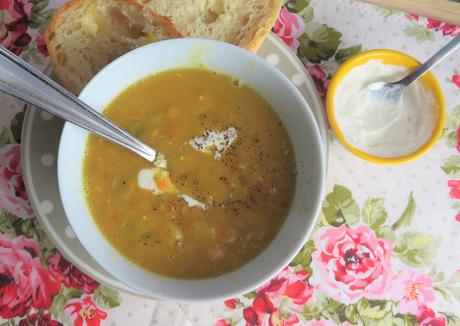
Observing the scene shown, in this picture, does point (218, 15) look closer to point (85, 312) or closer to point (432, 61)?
point (432, 61)

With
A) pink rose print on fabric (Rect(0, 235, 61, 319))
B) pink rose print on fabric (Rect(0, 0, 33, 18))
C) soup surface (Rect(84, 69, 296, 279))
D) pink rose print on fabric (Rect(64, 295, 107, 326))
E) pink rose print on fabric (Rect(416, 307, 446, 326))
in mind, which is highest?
pink rose print on fabric (Rect(0, 0, 33, 18))

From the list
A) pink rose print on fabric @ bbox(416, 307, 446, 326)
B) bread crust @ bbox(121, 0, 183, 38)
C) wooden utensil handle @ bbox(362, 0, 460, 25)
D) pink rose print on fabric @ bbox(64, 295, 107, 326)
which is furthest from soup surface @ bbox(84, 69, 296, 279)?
wooden utensil handle @ bbox(362, 0, 460, 25)

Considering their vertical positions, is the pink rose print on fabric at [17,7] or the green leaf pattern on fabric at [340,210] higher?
the pink rose print on fabric at [17,7]

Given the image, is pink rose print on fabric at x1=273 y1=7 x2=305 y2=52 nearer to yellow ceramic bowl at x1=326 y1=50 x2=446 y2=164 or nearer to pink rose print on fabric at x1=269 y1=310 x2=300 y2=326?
yellow ceramic bowl at x1=326 y1=50 x2=446 y2=164

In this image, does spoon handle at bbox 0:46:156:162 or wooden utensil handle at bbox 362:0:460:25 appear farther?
wooden utensil handle at bbox 362:0:460:25

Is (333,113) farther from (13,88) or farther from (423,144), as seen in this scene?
(13,88)

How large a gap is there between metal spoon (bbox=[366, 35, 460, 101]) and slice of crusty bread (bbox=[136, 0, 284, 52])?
0.50m

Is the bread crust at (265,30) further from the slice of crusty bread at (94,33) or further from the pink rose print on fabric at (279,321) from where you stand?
the pink rose print on fabric at (279,321)

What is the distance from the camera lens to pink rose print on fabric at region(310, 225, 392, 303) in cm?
204

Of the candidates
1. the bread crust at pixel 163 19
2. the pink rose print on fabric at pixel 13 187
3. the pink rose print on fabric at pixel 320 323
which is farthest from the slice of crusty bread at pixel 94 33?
the pink rose print on fabric at pixel 320 323

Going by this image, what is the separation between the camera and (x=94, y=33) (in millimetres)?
2041

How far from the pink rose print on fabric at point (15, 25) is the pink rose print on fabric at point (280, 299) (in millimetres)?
1345

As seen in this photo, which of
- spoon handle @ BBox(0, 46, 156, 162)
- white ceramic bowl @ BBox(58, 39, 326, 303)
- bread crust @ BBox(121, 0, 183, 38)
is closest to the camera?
spoon handle @ BBox(0, 46, 156, 162)

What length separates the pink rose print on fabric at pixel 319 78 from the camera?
2.16 meters
